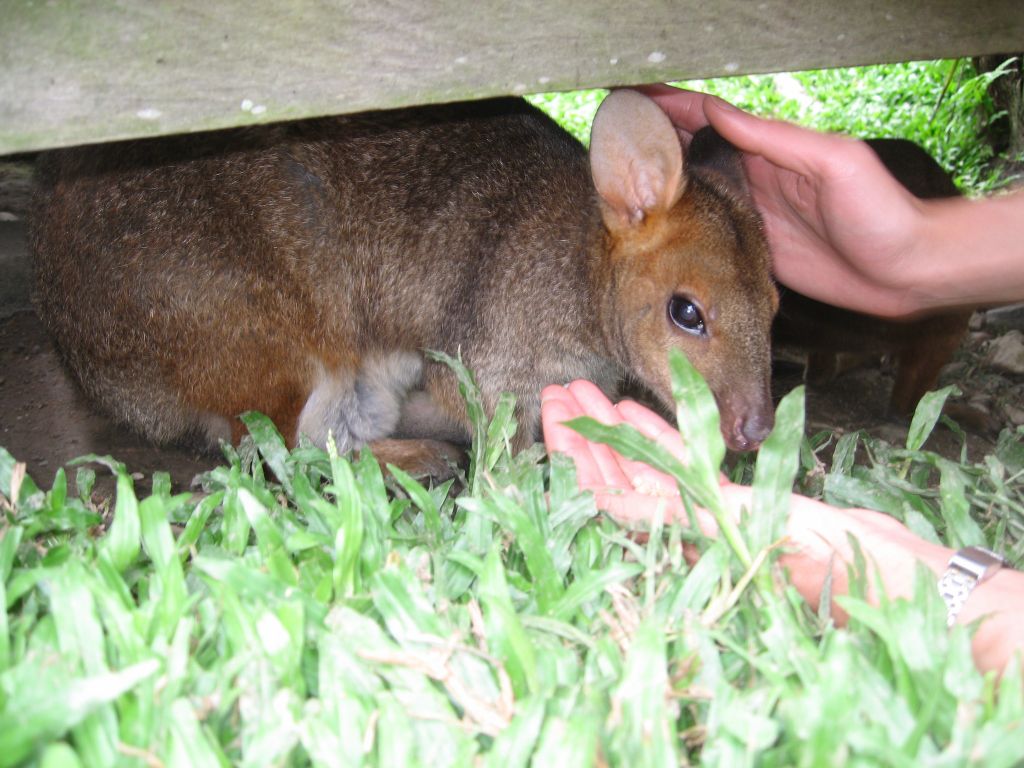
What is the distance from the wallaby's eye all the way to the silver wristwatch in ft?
4.03

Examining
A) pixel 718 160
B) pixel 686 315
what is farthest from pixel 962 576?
pixel 718 160

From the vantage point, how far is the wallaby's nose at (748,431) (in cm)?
295

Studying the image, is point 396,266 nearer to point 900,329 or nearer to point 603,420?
point 603,420

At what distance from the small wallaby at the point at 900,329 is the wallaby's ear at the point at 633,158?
1.20 metres

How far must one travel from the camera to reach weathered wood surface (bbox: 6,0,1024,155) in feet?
6.19

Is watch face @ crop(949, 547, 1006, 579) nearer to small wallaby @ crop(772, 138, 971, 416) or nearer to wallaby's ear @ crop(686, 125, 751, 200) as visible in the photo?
wallaby's ear @ crop(686, 125, 751, 200)

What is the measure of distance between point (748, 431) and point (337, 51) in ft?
5.23

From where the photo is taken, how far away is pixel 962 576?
2.01 m

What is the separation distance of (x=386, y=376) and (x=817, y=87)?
4.49m

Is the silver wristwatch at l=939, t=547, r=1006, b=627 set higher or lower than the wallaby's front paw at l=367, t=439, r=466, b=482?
higher

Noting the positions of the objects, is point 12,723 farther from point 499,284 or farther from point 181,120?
point 499,284

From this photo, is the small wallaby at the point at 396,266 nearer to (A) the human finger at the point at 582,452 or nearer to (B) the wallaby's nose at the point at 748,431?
(B) the wallaby's nose at the point at 748,431

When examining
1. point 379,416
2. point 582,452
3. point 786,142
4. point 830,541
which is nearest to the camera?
point 830,541

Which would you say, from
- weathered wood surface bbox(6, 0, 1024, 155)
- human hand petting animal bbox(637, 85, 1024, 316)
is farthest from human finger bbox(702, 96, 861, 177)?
weathered wood surface bbox(6, 0, 1024, 155)
